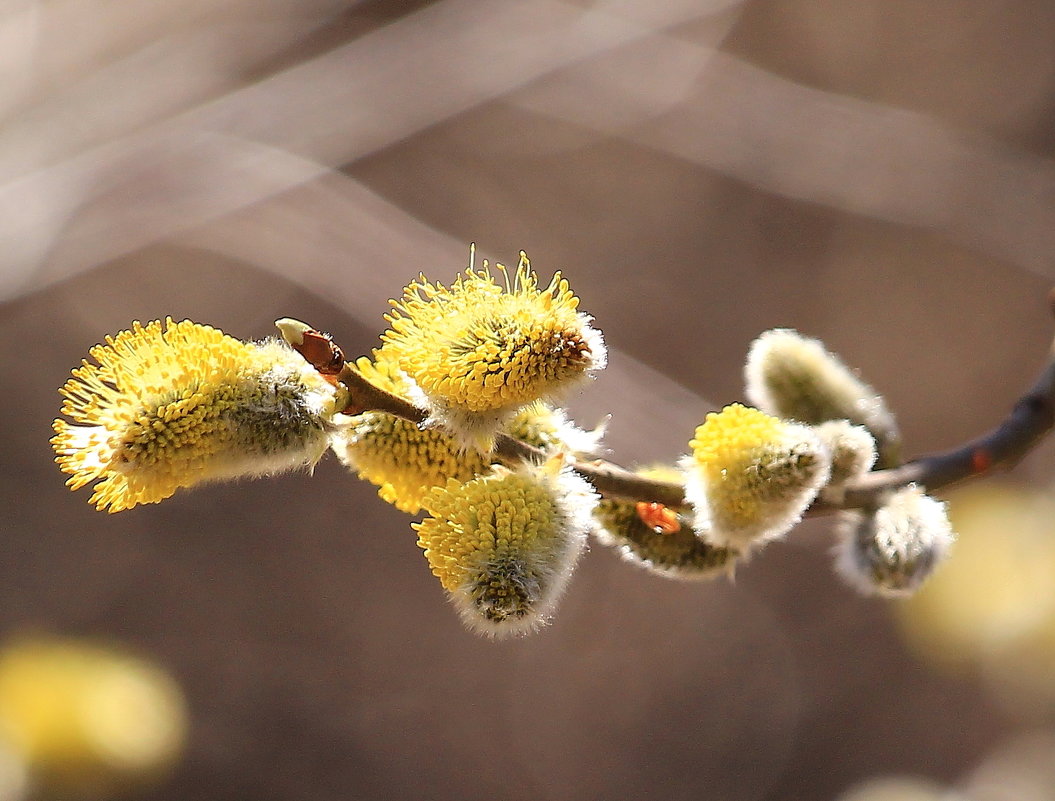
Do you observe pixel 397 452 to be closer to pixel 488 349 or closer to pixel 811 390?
pixel 488 349

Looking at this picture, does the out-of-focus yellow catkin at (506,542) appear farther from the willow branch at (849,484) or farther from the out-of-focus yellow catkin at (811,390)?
the out-of-focus yellow catkin at (811,390)

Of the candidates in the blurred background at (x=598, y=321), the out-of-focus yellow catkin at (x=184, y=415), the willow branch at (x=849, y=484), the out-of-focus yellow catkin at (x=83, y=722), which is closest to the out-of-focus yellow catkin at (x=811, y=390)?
→ the willow branch at (x=849, y=484)

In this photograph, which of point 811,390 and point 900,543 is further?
point 811,390

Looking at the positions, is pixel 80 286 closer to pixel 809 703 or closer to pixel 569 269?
pixel 569 269

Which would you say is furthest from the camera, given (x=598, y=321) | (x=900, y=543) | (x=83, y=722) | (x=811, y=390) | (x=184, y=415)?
(x=598, y=321)

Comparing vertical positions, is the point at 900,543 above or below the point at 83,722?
above

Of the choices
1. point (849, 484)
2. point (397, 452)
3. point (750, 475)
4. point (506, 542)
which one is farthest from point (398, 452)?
point (849, 484)

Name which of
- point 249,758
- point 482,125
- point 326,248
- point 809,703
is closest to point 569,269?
point 482,125
